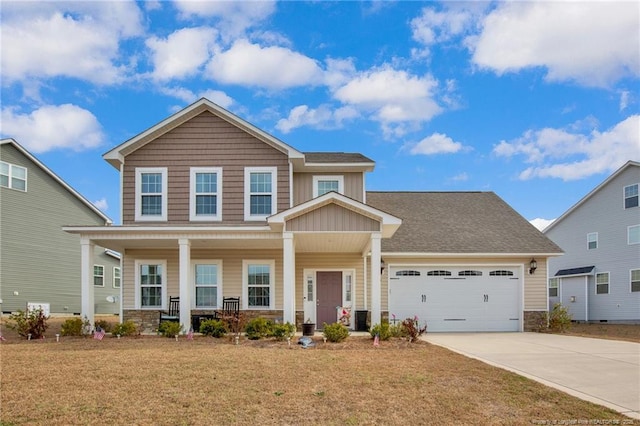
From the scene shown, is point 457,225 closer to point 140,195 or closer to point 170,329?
point 170,329

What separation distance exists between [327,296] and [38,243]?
14.9 metres

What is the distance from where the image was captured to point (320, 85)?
57.2 ft

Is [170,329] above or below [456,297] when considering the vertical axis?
below

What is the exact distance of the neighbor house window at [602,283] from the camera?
25094 mm

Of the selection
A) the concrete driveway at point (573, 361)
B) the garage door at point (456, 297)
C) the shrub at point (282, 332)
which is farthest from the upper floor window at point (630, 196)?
the shrub at point (282, 332)

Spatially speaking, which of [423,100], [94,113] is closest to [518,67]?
[423,100]

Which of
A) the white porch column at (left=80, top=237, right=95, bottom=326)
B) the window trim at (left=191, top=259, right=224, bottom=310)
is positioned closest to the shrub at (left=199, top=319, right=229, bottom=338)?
the window trim at (left=191, top=259, right=224, bottom=310)

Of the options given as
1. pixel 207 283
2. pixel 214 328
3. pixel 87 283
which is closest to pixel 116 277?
pixel 207 283

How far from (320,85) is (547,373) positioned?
11642 mm

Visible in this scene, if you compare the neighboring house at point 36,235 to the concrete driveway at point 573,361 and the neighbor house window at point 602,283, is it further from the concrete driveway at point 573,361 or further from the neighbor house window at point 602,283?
the neighbor house window at point 602,283

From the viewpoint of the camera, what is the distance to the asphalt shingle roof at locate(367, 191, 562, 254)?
1775 centimetres

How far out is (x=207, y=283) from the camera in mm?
17047

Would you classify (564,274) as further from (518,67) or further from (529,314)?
(518,67)

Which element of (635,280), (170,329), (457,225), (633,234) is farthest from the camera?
(633,234)
